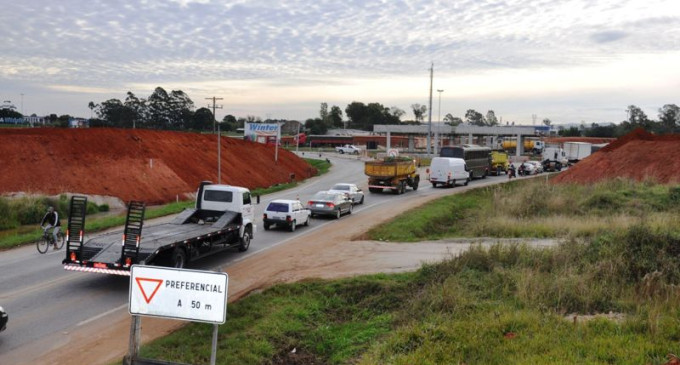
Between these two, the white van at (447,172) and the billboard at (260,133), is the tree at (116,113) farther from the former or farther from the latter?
the white van at (447,172)

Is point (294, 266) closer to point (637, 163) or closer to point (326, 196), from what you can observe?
point (326, 196)

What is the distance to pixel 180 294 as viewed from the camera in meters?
6.27

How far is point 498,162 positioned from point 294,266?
1943 inches

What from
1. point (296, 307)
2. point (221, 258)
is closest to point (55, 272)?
point (221, 258)

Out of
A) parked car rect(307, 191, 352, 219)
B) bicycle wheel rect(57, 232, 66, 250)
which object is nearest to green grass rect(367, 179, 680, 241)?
parked car rect(307, 191, 352, 219)

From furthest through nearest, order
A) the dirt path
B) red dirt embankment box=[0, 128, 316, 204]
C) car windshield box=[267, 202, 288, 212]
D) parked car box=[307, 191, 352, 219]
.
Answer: red dirt embankment box=[0, 128, 316, 204] → parked car box=[307, 191, 352, 219] → car windshield box=[267, 202, 288, 212] → the dirt path

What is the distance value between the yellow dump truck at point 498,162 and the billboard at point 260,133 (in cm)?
2799

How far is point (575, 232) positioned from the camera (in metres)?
23.2

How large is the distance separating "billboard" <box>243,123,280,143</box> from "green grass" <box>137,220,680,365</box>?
5789 cm

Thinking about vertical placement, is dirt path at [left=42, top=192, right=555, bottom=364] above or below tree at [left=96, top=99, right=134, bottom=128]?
below

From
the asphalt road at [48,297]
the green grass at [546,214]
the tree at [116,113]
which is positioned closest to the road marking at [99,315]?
the asphalt road at [48,297]

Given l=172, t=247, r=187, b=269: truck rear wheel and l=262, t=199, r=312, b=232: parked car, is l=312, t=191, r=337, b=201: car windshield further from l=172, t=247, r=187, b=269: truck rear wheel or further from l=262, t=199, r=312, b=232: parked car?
l=172, t=247, r=187, b=269: truck rear wheel

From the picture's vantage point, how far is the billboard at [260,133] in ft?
239

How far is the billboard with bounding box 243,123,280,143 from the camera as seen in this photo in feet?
239
